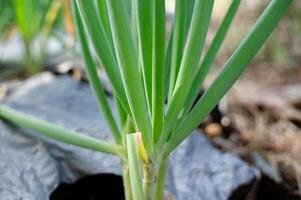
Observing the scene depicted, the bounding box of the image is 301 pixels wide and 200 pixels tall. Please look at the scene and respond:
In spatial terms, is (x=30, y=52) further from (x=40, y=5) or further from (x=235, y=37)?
(x=235, y=37)

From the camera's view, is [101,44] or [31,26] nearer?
[101,44]

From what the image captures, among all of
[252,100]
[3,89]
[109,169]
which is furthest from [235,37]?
[109,169]

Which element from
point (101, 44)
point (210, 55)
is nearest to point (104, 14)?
point (101, 44)

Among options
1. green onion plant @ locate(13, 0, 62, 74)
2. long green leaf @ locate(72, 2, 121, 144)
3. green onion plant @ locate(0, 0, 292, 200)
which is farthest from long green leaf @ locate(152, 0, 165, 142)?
green onion plant @ locate(13, 0, 62, 74)

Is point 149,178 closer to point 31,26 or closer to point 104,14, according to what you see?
point 104,14

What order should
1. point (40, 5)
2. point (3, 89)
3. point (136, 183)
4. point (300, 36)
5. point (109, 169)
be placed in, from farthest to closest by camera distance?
point (300, 36) < point (40, 5) < point (3, 89) < point (109, 169) < point (136, 183)

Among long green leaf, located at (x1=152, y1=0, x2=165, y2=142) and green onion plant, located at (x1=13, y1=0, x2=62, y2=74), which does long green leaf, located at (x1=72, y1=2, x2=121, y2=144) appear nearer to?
long green leaf, located at (x1=152, y1=0, x2=165, y2=142)

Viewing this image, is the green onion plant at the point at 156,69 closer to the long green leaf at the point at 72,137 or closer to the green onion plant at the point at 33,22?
the long green leaf at the point at 72,137

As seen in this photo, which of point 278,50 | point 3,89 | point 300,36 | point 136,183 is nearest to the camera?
point 136,183
